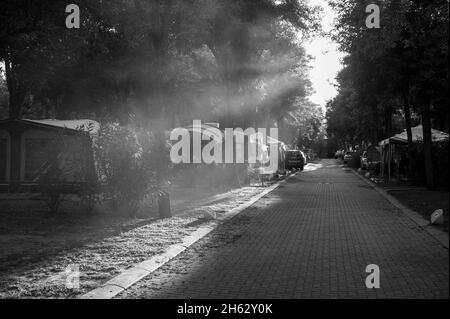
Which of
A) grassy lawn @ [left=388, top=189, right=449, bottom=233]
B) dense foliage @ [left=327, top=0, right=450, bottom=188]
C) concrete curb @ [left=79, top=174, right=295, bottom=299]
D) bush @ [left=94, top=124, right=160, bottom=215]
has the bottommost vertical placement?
concrete curb @ [left=79, top=174, right=295, bottom=299]

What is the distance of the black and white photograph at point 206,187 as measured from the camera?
6.75 metres

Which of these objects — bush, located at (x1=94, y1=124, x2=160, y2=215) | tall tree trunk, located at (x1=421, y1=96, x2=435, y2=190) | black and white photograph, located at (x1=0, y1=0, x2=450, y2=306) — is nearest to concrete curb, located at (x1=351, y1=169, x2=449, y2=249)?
black and white photograph, located at (x1=0, y1=0, x2=450, y2=306)

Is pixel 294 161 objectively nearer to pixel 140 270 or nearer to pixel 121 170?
pixel 121 170

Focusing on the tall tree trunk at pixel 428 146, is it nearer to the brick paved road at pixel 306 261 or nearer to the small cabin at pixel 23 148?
the brick paved road at pixel 306 261

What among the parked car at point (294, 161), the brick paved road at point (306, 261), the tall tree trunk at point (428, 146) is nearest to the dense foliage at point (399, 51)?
the tall tree trunk at point (428, 146)

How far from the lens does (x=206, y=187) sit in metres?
24.5

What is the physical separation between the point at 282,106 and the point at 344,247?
133ft

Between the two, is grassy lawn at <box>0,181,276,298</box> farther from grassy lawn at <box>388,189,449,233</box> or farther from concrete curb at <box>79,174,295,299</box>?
grassy lawn at <box>388,189,449,233</box>

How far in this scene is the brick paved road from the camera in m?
6.32

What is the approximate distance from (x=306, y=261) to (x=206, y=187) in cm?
1649

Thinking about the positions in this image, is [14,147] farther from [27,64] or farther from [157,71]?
[157,71]

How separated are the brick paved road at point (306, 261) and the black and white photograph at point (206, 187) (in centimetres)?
4

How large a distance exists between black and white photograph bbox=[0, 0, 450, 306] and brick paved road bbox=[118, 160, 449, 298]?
39 millimetres
